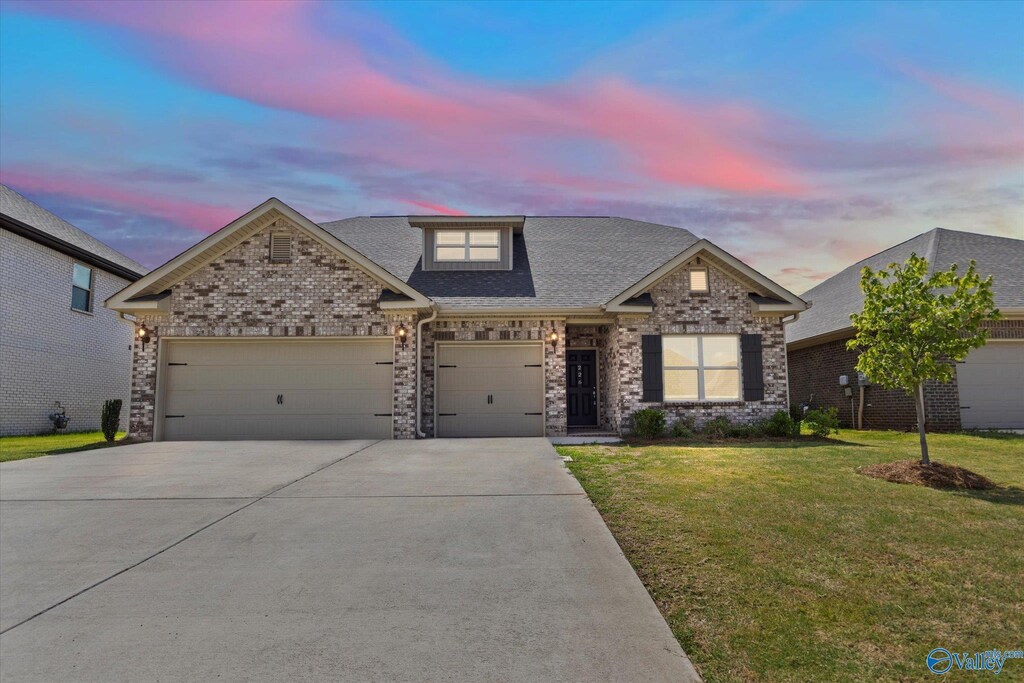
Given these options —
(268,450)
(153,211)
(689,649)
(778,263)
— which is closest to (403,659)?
(689,649)

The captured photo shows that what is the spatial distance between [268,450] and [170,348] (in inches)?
190

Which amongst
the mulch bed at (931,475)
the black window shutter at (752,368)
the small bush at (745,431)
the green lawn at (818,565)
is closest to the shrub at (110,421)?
the green lawn at (818,565)

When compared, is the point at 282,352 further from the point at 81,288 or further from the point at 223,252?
the point at 81,288

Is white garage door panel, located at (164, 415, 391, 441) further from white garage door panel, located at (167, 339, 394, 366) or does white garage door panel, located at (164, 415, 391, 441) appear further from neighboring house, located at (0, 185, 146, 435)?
neighboring house, located at (0, 185, 146, 435)

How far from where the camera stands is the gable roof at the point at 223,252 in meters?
13.1

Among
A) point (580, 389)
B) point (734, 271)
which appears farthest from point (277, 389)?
point (734, 271)

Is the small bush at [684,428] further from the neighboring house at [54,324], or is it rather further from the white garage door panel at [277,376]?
the neighboring house at [54,324]

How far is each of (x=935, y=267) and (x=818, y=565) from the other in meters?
16.0

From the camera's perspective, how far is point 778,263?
18.1m

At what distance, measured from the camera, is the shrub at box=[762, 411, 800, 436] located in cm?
1340

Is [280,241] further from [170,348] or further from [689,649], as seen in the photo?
[689,649]

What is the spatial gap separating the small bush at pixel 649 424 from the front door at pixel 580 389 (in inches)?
102

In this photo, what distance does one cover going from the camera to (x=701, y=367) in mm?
14047

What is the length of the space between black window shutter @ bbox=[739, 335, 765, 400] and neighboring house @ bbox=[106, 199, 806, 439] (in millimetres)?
35
